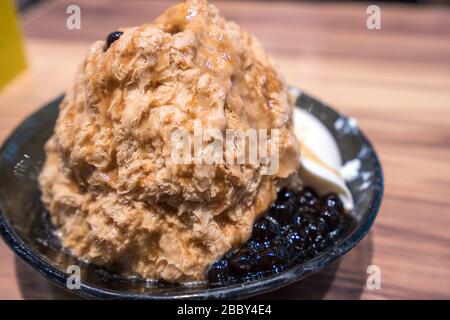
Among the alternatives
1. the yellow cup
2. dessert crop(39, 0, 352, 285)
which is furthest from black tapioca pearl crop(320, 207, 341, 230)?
the yellow cup

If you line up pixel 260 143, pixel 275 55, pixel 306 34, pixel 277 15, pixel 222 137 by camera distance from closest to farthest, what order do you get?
pixel 222 137 → pixel 260 143 → pixel 275 55 → pixel 306 34 → pixel 277 15

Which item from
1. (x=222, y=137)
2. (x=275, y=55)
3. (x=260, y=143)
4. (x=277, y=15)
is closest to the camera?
(x=222, y=137)

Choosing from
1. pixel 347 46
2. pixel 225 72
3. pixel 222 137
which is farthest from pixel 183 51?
pixel 347 46

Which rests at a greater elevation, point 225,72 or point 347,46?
point 347,46

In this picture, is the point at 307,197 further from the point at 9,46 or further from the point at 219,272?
the point at 9,46

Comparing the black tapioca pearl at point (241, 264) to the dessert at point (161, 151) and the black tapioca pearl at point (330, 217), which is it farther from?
the black tapioca pearl at point (330, 217)

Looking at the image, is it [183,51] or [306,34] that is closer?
[183,51]
